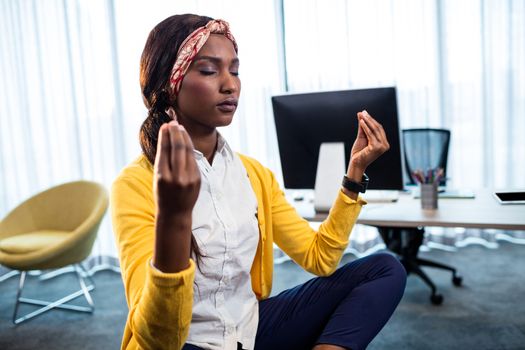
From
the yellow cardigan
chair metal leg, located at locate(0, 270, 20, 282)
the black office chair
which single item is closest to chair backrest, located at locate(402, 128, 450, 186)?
the black office chair

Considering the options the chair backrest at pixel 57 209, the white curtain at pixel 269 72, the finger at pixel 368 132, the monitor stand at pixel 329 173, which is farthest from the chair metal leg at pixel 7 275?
the finger at pixel 368 132

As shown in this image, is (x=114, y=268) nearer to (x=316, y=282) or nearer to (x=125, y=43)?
(x=125, y=43)

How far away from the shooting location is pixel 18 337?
10.2 feet

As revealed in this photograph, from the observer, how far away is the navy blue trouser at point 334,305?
1.45 m

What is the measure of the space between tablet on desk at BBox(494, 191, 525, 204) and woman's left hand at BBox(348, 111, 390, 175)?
80 centimetres

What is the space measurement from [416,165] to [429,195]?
1.48 meters

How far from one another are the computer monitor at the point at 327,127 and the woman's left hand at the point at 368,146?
19.2 inches

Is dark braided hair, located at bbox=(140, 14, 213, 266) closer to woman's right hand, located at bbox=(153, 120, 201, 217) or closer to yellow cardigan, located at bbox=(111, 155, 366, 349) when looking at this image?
yellow cardigan, located at bbox=(111, 155, 366, 349)

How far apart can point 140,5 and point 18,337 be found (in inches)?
98.5

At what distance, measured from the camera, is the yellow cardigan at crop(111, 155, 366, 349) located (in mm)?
1016

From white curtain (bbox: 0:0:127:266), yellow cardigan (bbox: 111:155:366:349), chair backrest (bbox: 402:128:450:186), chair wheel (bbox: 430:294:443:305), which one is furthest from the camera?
white curtain (bbox: 0:0:127:266)

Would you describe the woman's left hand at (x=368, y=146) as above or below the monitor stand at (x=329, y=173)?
A: above

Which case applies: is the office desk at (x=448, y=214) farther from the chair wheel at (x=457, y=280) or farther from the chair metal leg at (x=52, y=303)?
the chair metal leg at (x=52, y=303)

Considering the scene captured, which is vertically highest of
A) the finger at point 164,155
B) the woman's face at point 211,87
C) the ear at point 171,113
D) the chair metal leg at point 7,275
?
the woman's face at point 211,87
